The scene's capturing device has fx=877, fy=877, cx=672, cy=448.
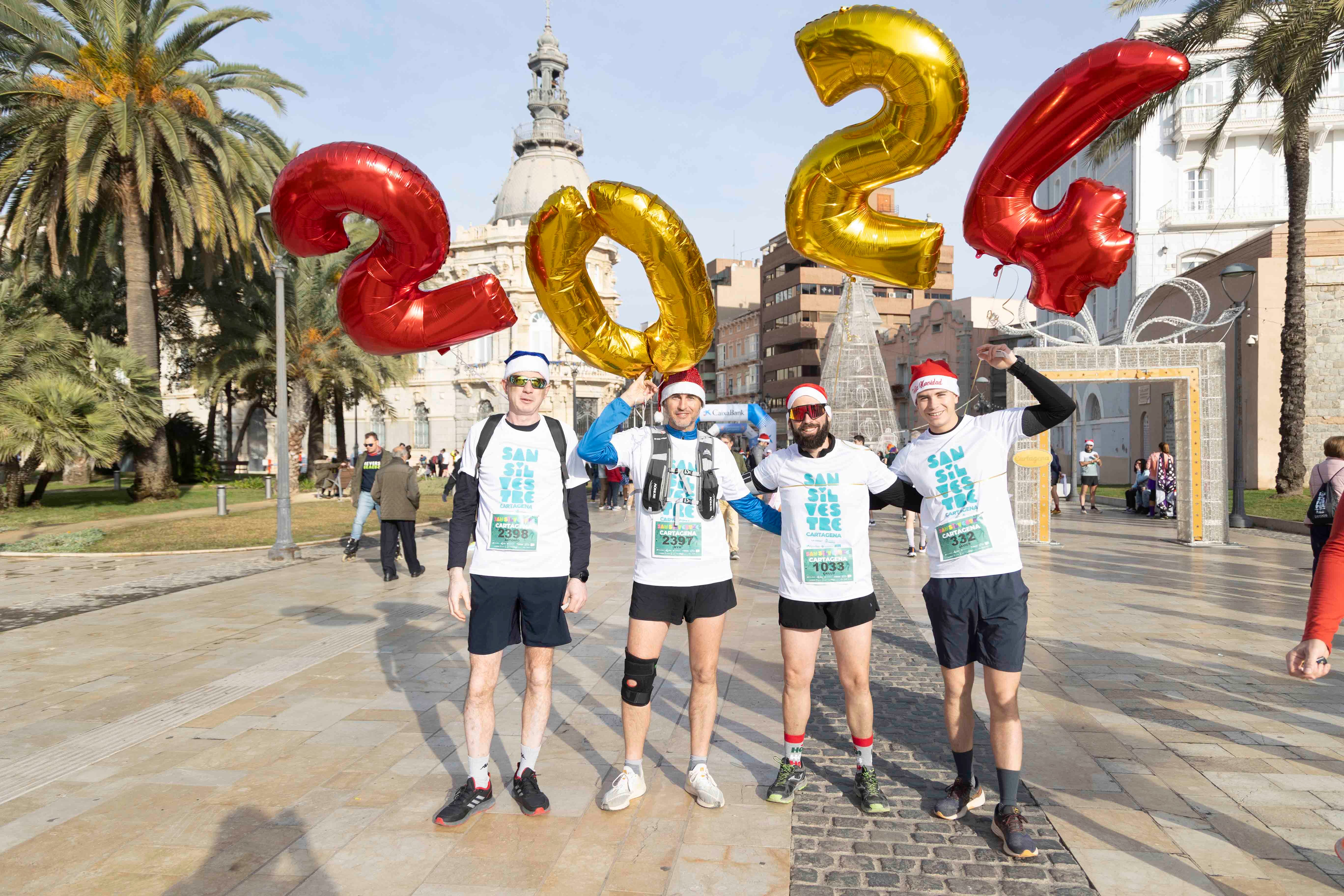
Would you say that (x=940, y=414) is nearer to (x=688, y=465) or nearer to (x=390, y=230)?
(x=688, y=465)

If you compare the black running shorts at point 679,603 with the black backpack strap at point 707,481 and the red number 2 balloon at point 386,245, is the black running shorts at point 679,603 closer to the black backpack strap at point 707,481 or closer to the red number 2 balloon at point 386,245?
the black backpack strap at point 707,481

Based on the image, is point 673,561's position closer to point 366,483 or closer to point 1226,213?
point 366,483

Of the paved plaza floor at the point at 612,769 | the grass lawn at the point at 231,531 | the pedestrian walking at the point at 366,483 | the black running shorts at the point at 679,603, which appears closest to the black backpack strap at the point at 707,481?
the black running shorts at the point at 679,603

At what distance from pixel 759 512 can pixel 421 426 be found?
215 ft

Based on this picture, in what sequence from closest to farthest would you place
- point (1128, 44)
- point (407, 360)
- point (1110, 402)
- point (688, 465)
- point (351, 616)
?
point (1128, 44), point (688, 465), point (351, 616), point (407, 360), point (1110, 402)

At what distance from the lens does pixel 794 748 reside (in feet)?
13.8

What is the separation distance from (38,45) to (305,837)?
20.9 metres

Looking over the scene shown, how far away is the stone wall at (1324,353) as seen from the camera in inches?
950

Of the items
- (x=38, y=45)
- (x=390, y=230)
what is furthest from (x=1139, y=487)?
(x=38, y=45)

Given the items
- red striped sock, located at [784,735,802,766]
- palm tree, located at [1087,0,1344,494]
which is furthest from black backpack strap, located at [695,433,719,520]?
palm tree, located at [1087,0,1344,494]

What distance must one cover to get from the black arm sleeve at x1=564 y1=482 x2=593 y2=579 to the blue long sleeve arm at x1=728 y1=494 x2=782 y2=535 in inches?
28.4

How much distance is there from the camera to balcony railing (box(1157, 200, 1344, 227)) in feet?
125

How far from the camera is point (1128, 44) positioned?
355 cm

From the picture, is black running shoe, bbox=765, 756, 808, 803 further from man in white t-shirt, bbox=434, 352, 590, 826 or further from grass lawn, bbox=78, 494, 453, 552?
grass lawn, bbox=78, 494, 453, 552
